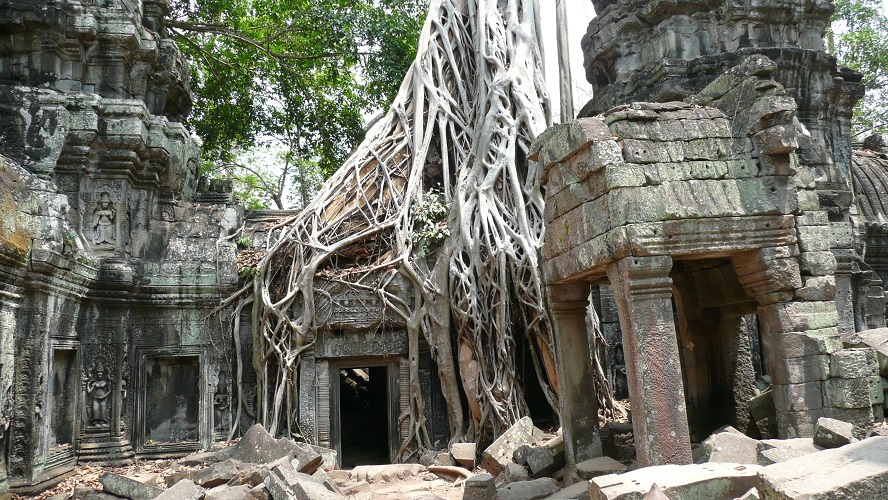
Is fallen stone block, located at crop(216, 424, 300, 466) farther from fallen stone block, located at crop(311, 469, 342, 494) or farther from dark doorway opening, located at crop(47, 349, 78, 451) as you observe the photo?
dark doorway opening, located at crop(47, 349, 78, 451)

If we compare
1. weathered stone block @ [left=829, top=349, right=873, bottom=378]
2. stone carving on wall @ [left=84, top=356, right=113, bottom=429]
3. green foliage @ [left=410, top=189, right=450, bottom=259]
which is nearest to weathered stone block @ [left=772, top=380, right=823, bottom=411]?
weathered stone block @ [left=829, top=349, right=873, bottom=378]

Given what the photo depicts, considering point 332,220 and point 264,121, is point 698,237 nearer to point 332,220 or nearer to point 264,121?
point 332,220

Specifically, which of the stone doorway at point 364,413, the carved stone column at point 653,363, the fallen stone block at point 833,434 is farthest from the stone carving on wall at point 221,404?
the fallen stone block at point 833,434

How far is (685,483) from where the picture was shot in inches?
129

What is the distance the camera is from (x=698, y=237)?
431 centimetres

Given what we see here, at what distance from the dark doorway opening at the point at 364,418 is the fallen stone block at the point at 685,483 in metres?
4.97

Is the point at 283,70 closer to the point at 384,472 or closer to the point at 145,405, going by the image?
the point at 145,405

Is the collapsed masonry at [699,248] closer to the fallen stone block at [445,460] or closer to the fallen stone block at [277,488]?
the fallen stone block at [277,488]

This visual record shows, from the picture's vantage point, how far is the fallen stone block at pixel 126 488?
17.3 feet

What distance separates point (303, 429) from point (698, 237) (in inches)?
203

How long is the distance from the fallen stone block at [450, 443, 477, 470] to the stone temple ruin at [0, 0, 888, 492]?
697 mm

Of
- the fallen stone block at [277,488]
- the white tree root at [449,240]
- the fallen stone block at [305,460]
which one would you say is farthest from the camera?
the white tree root at [449,240]

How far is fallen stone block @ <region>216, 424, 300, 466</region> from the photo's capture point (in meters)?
6.29

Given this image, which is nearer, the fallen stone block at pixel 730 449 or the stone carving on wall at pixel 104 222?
the fallen stone block at pixel 730 449
